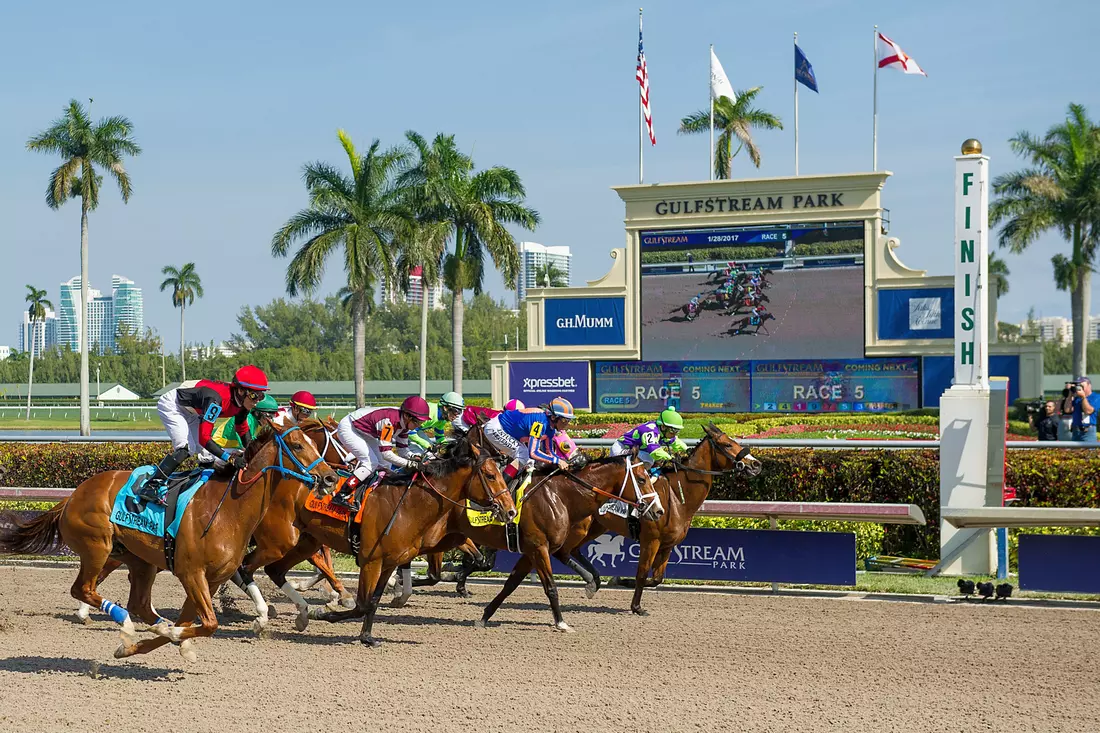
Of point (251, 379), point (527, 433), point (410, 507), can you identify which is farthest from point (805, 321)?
point (251, 379)

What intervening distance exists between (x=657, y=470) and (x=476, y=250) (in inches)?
889

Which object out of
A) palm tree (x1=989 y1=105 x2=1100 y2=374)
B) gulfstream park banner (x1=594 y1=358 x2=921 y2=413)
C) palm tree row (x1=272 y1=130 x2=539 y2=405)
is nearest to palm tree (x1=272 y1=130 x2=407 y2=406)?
palm tree row (x1=272 y1=130 x2=539 y2=405)

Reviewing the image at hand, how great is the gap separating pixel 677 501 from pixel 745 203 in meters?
21.1

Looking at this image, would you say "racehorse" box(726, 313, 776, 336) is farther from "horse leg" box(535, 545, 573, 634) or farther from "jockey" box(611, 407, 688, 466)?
"horse leg" box(535, 545, 573, 634)

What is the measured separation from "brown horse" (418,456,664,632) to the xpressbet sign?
Answer: 452cm

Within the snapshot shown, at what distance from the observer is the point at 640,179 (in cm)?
3334

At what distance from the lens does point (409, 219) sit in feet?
106

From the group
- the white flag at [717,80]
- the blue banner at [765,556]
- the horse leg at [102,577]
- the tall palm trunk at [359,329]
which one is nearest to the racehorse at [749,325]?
the white flag at [717,80]

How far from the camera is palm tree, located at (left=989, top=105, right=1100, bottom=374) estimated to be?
34312 millimetres

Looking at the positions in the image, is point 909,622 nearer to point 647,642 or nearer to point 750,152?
point 647,642

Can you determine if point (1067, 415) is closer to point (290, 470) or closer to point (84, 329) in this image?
point (290, 470)

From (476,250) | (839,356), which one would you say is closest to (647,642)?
(839,356)

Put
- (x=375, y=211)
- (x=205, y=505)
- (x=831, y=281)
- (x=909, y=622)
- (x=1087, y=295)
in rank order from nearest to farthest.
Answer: (x=205, y=505) < (x=909, y=622) < (x=831, y=281) < (x=375, y=211) < (x=1087, y=295)

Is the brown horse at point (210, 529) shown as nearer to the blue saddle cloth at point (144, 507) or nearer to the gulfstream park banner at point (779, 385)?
the blue saddle cloth at point (144, 507)
